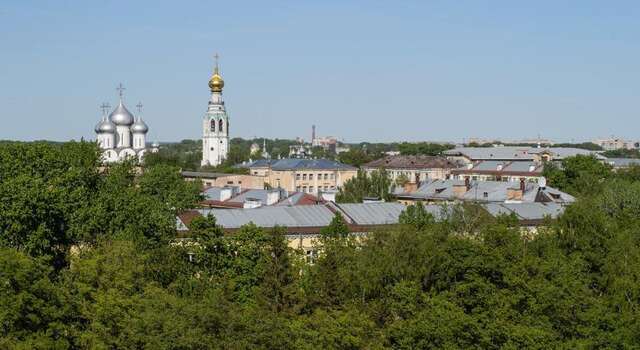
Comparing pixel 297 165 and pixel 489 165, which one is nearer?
pixel 297 165

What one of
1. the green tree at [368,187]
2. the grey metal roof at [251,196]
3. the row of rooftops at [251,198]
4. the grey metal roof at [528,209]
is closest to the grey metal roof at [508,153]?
the green tree at [368,187]

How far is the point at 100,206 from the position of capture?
35000mm

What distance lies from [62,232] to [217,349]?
14.3 metres

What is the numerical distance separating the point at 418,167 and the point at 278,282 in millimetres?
95739

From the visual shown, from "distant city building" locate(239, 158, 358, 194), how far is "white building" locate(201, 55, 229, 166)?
12944 millimetres

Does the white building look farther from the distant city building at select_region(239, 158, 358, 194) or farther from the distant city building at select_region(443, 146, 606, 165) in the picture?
the distant city building at select_region(443, 146, 606, 165)

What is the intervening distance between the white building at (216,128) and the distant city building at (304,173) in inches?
510

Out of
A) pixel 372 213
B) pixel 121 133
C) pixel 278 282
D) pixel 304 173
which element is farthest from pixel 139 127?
pixel 278 282

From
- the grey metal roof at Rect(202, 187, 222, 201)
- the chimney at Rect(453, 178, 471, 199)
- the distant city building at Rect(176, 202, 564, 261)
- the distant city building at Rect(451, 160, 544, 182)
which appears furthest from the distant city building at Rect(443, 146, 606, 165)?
the distant city building at Rect(176, 202, 564, 261)

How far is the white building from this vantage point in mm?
122562

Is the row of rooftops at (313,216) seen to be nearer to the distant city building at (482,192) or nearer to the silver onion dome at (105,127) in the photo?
the distant city building at (482,192)

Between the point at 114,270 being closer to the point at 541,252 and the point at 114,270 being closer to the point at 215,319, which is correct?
the point at 215,319

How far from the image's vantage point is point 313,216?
155ft

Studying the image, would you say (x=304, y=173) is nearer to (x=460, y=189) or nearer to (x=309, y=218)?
(x=460, y=189)
